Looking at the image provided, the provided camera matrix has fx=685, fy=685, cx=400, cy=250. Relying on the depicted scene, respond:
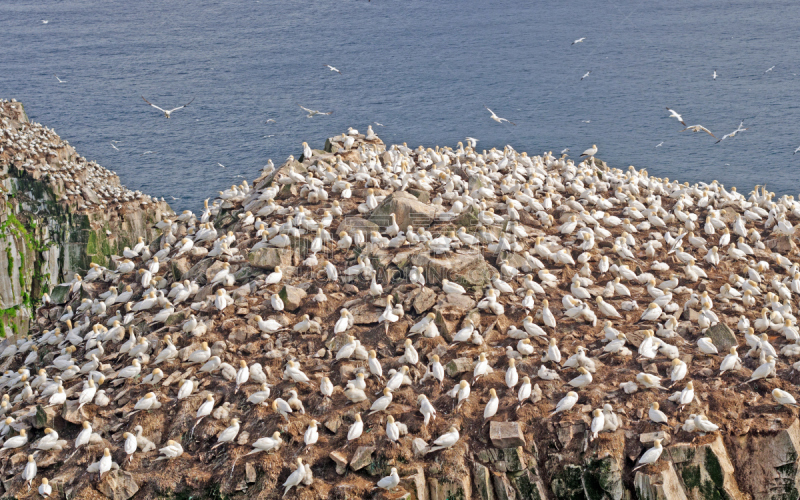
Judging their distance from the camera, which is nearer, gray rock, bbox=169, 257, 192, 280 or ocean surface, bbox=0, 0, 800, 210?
gray rock, bbox=169, 257, 192, 280

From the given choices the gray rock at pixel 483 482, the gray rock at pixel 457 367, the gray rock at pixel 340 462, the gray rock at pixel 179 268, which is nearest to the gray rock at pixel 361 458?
the gray rock at pixel 340 462

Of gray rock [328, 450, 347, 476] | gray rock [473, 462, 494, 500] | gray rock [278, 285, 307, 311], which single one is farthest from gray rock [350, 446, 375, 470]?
gray rock [278, 285, 307, 311]

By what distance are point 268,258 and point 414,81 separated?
71076 mm

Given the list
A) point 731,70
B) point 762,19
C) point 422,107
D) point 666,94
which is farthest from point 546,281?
point 762,19

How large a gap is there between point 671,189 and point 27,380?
83.7 ft

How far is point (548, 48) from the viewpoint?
97938 mm

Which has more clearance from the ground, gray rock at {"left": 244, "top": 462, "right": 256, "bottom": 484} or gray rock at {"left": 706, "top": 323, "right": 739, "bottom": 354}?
gray rock at {"left": 706, "top": 323, "right": 739, "bottom": 354}

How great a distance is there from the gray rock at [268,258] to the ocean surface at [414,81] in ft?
135

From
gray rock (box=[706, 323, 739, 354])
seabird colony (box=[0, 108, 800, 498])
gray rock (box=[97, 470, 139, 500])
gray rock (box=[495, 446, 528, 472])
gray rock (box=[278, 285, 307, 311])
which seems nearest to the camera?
gray rock (box=[495, 446, 528, 472])

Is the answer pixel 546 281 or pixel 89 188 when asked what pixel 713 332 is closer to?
pixel 546 281

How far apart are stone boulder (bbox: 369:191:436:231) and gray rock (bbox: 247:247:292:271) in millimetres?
3368

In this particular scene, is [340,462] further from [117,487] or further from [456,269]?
[456,269]

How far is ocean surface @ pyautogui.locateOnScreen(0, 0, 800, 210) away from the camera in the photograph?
69.3m

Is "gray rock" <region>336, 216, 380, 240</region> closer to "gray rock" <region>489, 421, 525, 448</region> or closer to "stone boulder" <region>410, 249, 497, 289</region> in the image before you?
"stone boulder" <region>410, 249, 497, 289</region>
